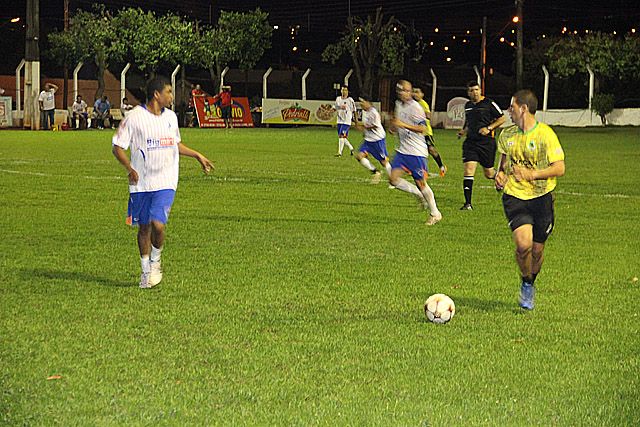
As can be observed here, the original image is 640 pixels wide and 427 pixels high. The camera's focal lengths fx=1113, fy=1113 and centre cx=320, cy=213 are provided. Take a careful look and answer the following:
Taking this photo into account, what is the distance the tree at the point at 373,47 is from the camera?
232ft

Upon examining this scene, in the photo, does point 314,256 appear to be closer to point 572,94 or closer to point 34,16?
point 34,16

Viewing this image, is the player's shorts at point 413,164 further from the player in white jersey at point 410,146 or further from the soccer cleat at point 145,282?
the soccer cleat at point 145,282

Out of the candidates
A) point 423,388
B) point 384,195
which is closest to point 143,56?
point 384,195

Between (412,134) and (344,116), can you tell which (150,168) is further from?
(344,116)

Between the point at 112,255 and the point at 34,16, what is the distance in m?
38.2

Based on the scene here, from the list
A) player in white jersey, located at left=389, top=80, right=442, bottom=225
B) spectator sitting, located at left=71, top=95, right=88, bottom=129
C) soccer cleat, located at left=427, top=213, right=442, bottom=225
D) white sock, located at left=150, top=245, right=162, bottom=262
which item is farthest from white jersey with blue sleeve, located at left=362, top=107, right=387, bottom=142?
spectator sitting, located at left=71, top=95, right=88, bottom=129

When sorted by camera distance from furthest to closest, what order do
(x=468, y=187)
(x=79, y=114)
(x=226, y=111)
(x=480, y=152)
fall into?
(x=226, y=111) → (x=79, y=114) → (x=480, y=152) → (x=468, y=187)

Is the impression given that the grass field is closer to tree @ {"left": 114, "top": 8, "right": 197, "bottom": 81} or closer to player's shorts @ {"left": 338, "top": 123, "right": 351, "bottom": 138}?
player's shorts @ {"left": 338, "top": 123, "right": 351, "bottom": 138}

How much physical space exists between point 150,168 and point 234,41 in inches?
2272

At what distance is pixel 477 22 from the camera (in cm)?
8425

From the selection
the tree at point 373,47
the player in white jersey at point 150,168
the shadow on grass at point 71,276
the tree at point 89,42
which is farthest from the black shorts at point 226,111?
the player in white jersey at point 150,168

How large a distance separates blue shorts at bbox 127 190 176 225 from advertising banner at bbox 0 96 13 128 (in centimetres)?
4131

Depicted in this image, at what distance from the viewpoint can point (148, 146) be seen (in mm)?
9242

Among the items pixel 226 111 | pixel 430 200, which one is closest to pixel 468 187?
pixel 430 200
